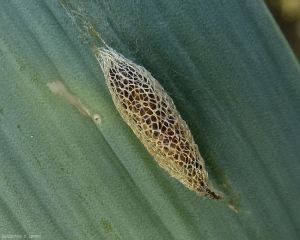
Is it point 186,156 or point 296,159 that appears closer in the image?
point 186,156

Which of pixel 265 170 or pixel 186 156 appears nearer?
pixel 186 156

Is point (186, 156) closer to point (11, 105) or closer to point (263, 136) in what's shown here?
point (263, 136)

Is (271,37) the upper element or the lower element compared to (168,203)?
upper

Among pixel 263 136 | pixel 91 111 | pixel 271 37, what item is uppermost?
pixel 91 111

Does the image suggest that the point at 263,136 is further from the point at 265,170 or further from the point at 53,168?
the point at 53,168

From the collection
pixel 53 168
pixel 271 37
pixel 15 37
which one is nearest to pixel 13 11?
pixel 15 37

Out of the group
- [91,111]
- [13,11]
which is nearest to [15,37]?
[13,11]

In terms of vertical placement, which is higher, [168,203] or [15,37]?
[15,37]

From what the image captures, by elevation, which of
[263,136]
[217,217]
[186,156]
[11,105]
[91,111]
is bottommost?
[217,217]
